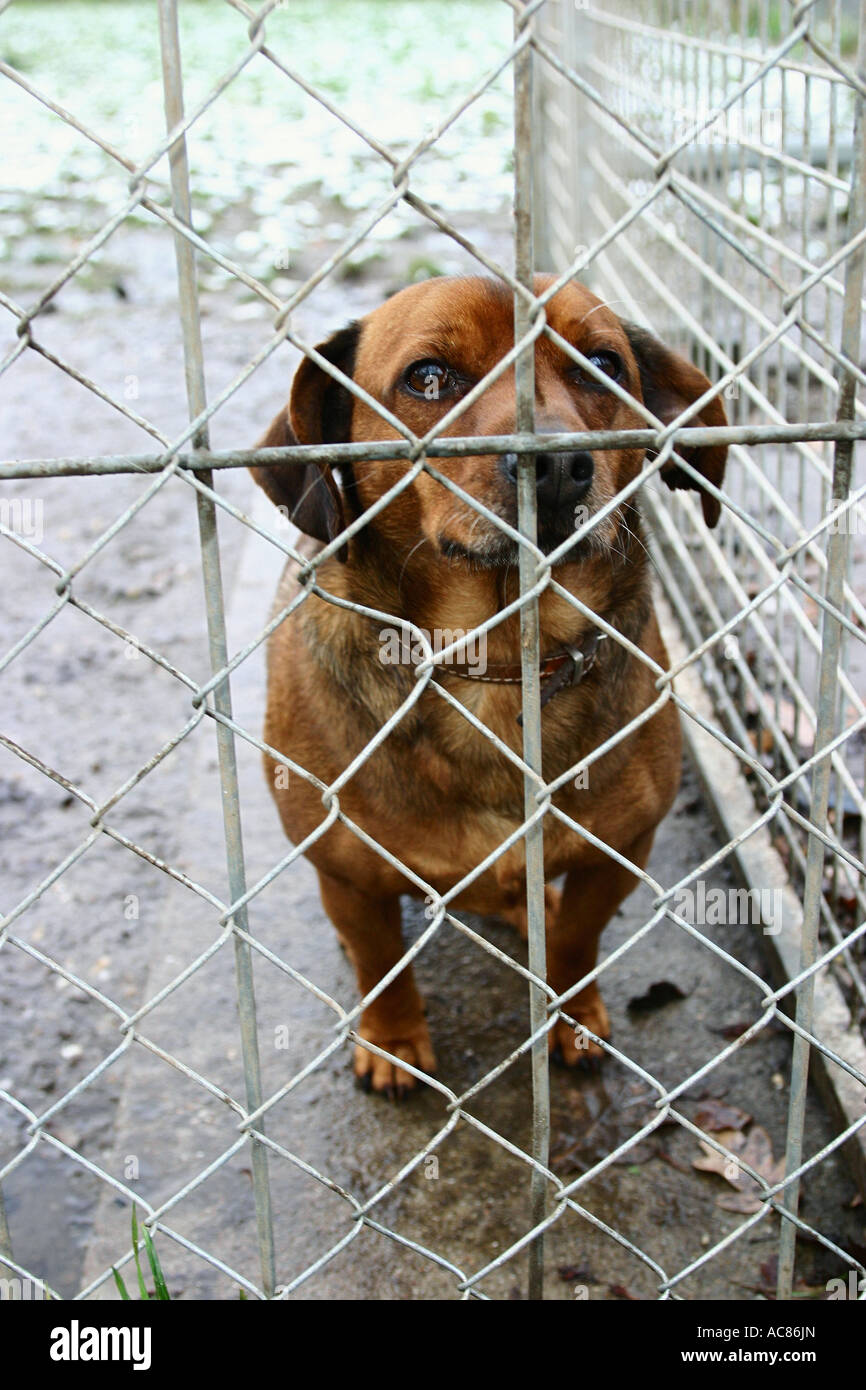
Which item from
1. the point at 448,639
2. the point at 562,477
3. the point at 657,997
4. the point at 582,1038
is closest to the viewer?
the point at 562,477

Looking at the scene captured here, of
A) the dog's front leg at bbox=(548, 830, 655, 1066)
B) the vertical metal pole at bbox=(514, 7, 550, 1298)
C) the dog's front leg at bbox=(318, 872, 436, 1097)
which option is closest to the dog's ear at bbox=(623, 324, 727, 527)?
the dog's front leg at bbox=(548, 830, 655, 1066)

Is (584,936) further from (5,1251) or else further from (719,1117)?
(5,1251)

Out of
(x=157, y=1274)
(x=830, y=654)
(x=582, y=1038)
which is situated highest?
(x=830, y=654)

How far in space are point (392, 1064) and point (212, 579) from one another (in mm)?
1549

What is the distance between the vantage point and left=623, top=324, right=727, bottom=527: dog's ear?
2.36 meters

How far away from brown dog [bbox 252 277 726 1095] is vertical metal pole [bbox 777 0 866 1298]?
49cm

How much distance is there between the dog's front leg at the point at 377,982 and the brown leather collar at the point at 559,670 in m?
0.52

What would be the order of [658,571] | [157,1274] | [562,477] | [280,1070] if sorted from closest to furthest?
[562,477] < [157,1274] < [280,1070] < [658,571]

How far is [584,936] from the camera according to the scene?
269 cm

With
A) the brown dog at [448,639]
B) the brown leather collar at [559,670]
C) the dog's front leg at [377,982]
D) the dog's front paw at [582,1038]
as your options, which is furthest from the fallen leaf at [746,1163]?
the brown leather collar at [559,670]

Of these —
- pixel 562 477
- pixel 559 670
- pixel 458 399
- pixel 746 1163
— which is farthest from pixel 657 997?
pixel 562 477

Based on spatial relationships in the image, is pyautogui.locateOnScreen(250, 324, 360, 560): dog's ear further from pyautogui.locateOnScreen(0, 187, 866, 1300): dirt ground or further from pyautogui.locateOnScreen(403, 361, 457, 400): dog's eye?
pyautogui.locateOnScreen(0, 187, 866, 1300): dirt ground

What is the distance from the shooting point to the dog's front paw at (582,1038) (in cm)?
276

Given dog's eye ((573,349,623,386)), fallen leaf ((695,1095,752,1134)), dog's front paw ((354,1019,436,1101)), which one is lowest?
fallen leaf ((695,1095,752,1134))
